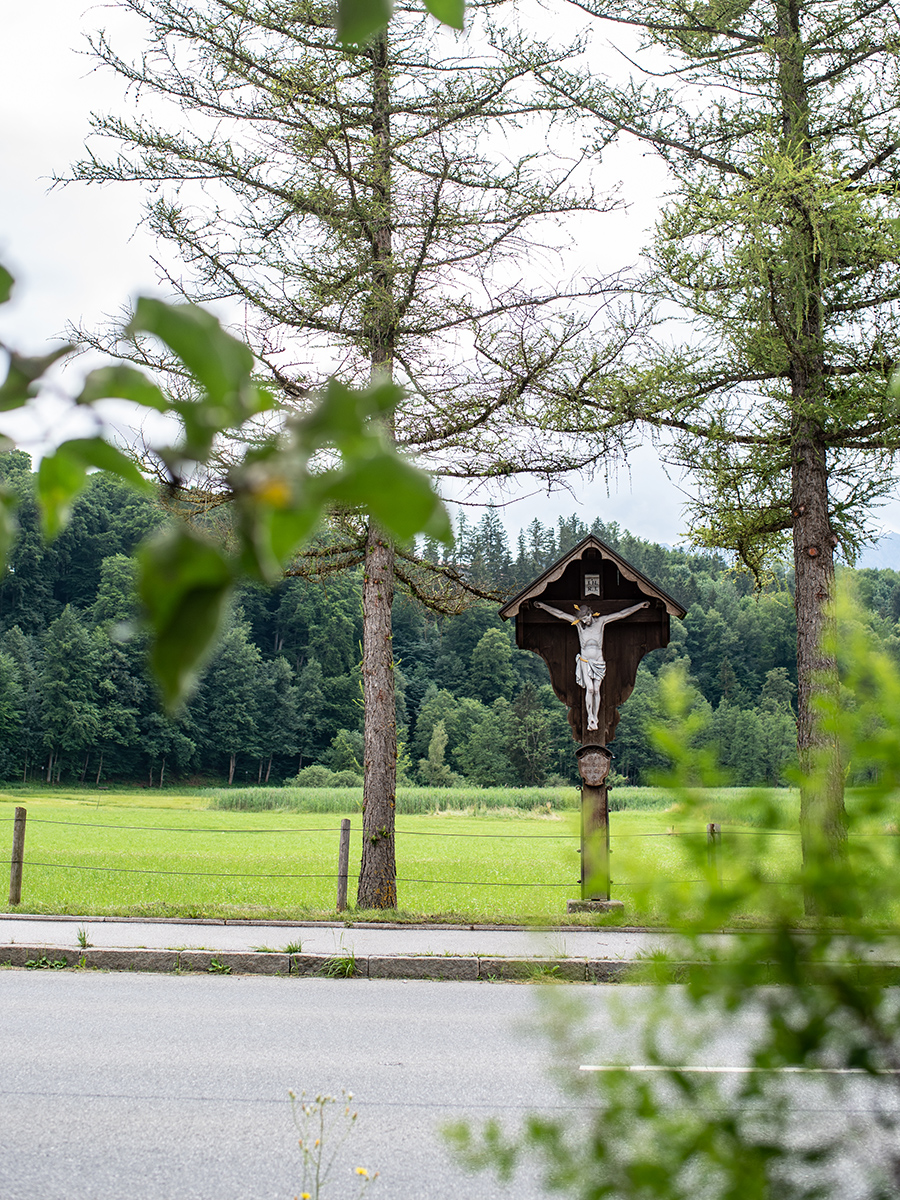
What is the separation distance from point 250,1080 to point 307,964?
3.05 m

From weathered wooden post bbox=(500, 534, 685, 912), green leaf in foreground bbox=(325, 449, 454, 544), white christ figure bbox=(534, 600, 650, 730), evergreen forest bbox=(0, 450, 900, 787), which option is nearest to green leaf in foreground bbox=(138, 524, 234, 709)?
green leaf in foreground bbox=(325, 449, 454, 544)

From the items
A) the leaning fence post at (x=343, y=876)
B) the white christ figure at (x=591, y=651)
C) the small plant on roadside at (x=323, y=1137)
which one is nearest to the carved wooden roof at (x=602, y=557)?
the white christ figure at (x=591, y=651)

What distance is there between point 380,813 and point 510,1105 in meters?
5.70

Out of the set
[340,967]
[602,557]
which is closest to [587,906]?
[340,967]

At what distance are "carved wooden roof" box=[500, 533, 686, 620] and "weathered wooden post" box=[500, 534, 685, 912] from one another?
1 cm

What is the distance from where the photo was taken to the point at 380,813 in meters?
10.3

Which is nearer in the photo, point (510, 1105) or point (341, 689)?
point (510, 1105)

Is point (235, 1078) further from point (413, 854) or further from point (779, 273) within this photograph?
point (413, 854)

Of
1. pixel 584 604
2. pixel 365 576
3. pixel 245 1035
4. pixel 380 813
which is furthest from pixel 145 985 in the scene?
pixel 584 604

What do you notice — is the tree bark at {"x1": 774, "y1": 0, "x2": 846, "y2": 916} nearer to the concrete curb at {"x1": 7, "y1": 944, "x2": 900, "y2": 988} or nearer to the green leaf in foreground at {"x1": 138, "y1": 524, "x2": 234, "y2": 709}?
the concrete curb at {"x1": 7, "y1": 944, "x2": 900, "y2": 988}

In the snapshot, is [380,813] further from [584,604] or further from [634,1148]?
[634,1148]

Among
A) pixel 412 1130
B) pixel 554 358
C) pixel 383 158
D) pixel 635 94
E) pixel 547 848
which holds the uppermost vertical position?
pixel 635 94

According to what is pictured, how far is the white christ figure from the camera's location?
1051 centimetres

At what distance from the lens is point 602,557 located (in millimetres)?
10609
